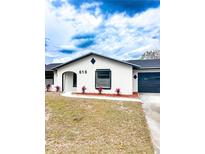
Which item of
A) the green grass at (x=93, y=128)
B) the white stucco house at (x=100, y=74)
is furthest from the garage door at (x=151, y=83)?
the white stucco house at (x=100, y=74)

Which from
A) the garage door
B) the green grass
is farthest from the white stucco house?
the garage door

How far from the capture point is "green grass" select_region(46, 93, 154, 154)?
1.67m

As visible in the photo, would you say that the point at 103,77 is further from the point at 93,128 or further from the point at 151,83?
the point at 151,83

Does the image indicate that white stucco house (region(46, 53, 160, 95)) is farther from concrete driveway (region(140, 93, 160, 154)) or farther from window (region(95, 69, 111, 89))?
concrete driveway (region(140, 93, 160, 154))

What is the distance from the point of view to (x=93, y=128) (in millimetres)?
1983

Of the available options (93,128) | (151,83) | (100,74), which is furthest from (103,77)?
(151,83)

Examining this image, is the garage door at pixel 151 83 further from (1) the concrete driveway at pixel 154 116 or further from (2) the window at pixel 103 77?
(2) the window at pixel 103 77

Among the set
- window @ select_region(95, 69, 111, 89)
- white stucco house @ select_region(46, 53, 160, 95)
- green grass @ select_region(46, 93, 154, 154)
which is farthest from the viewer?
window @ select_region(95, 69, 111, 89)

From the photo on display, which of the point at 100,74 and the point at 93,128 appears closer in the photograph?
A: the point at 93,128

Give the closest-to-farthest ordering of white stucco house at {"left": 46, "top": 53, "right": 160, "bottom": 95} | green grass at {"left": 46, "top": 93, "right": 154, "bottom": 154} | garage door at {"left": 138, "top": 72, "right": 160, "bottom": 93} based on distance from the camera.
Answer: garage door at {"left": 138, "top": 72, "right": 160, "bottom": 93}, green grass at {"left": 46, "top": 93, "right": 154, "bottom": 154}, white stucco house at {"left": 46, "top": 53, "right": 160, "bottom": 95}
